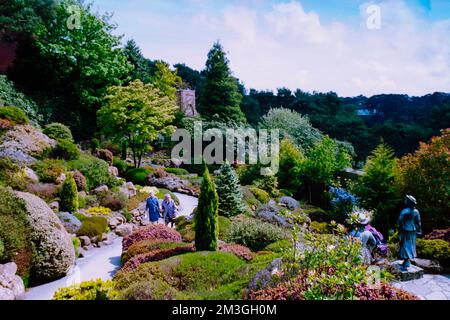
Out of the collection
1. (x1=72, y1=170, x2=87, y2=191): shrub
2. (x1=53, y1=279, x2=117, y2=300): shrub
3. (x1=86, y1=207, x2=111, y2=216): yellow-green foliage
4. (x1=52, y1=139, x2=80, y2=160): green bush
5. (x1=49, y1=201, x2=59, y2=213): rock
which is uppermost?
(x1=52, y1=139, x2=80, y2=160): green bush

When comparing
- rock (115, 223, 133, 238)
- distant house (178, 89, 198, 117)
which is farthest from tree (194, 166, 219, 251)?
distant house (178, 89, 198, 117)

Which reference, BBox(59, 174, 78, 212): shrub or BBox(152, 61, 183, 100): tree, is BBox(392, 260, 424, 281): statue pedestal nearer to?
BBox(59, 174, 78, 212): shrub

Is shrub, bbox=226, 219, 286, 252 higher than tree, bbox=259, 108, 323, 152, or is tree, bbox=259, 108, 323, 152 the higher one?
tree, bbox=259, 108, 323, 152

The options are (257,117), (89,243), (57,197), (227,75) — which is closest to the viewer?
(89,243)

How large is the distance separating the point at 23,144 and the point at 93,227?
6.44m

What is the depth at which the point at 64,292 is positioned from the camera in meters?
6.10

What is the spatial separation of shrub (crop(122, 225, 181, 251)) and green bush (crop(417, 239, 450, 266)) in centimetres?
659

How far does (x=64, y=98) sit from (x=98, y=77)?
2859 millimetres

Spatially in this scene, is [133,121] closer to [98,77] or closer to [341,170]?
[98,77]

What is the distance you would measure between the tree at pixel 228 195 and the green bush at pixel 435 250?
21.0 ft

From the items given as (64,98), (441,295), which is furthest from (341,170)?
(64,98)

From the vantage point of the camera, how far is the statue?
834 centimetres

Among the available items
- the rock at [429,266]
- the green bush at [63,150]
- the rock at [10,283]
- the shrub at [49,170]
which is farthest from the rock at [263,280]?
the green bush at [63,150]

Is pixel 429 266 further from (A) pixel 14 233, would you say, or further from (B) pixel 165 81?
(B) pixel 165 81
